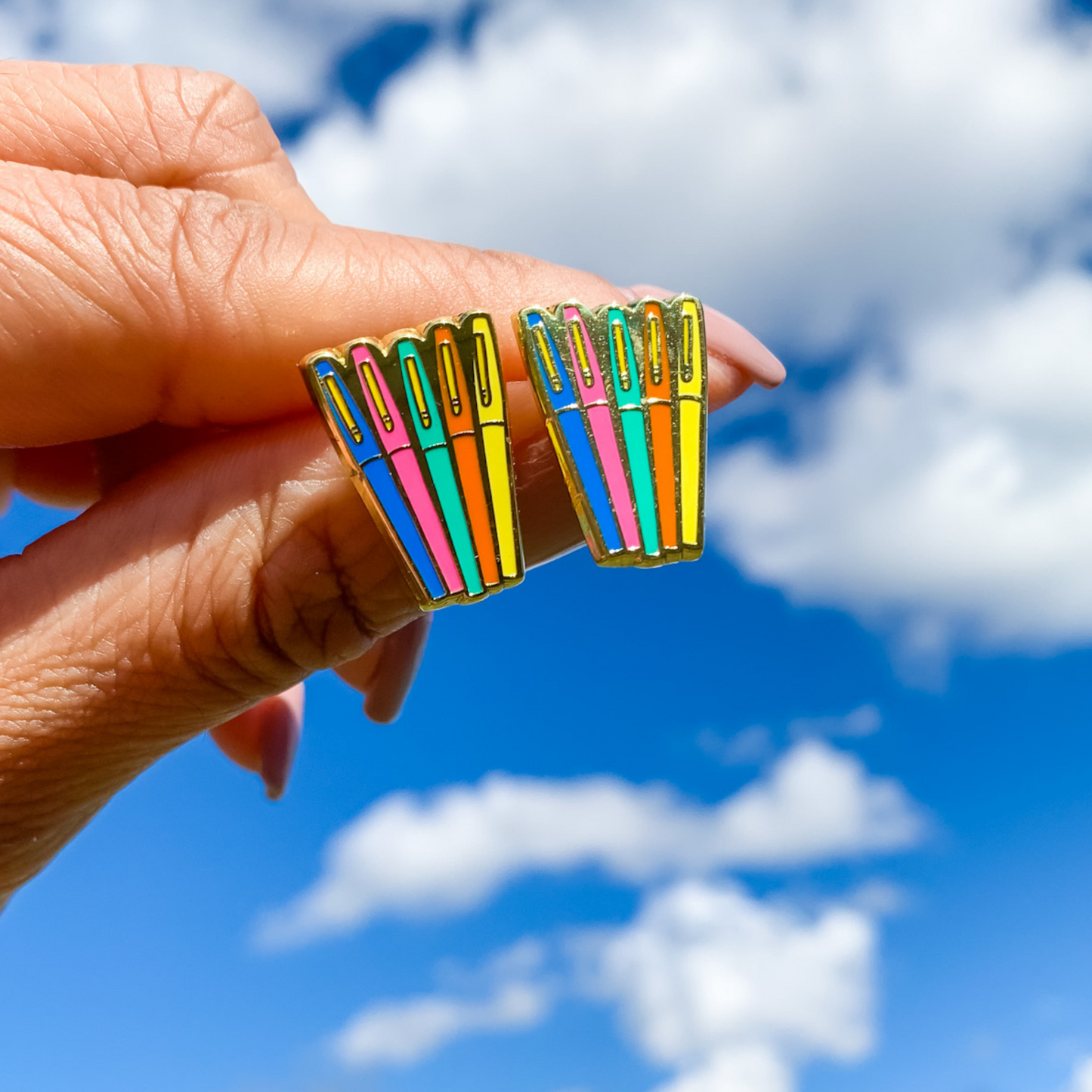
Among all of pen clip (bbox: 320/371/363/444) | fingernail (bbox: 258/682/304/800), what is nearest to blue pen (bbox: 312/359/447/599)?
pen clip (bbox: 320/371/363/444)

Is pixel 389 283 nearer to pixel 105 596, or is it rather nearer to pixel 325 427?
pixel 325 427

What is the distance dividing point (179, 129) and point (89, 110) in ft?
0.99

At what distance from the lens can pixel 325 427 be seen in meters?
3.00

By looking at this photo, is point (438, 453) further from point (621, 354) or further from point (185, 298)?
point (185, 298)

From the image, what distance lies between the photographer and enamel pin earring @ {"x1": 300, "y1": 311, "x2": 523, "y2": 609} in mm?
2934

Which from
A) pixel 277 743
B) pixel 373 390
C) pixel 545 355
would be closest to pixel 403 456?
pixel 373 390

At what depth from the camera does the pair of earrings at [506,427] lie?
2939 millimetres

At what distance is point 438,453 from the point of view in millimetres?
2988

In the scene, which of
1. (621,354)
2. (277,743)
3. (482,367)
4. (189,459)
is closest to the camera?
(482,367)

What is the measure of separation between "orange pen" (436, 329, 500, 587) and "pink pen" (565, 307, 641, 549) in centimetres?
32

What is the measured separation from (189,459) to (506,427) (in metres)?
1.08

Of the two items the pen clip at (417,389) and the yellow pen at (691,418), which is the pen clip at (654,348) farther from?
the pen clip at (417,389)

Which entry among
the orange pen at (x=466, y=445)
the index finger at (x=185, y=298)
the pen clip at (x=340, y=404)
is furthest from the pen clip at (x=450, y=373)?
the index finger at (x=185, y=298)

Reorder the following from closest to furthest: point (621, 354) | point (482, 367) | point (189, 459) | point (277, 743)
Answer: point (482, 367), point (621, 354), point (189, 459), point (277, 743)
